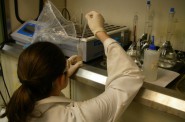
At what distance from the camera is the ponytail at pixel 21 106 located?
661 mm

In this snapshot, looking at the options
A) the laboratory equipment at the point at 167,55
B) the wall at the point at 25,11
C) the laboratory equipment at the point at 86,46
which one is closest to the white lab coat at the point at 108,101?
the laboratory equipment at the point at 86,46

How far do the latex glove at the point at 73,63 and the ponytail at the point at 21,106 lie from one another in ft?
0.95

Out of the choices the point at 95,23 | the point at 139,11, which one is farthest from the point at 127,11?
the point at 95,23

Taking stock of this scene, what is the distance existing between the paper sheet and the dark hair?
43cm

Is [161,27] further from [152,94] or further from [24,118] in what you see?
[24,118]

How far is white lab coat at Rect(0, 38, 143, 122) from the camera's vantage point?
679mm

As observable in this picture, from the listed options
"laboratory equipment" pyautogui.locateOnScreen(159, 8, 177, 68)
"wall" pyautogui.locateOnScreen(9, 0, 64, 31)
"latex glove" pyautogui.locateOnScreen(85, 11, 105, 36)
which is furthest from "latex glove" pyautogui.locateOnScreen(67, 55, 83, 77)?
"wall" pyautogui.locateOnScreen(9, 0, 64, 31)

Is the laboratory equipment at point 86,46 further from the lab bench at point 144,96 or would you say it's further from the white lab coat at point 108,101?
the white lab coat at point 108,101

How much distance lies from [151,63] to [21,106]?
537 mm

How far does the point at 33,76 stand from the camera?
67cm

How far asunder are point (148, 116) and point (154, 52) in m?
0.26

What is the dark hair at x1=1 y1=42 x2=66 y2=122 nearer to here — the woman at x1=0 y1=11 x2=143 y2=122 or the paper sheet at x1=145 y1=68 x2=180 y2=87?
the woman at x1=0 y1=11 x2=143 y2=122

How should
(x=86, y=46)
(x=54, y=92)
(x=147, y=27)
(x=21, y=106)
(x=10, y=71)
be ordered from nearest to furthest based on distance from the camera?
1. (x=21, y=106)
2. (x=54, y=92)
3. (x=86, y=46)
4. (x=147, y=27)
5. (x=10, y=71)

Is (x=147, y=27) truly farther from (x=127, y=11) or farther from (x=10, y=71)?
(x=10, y=71)
